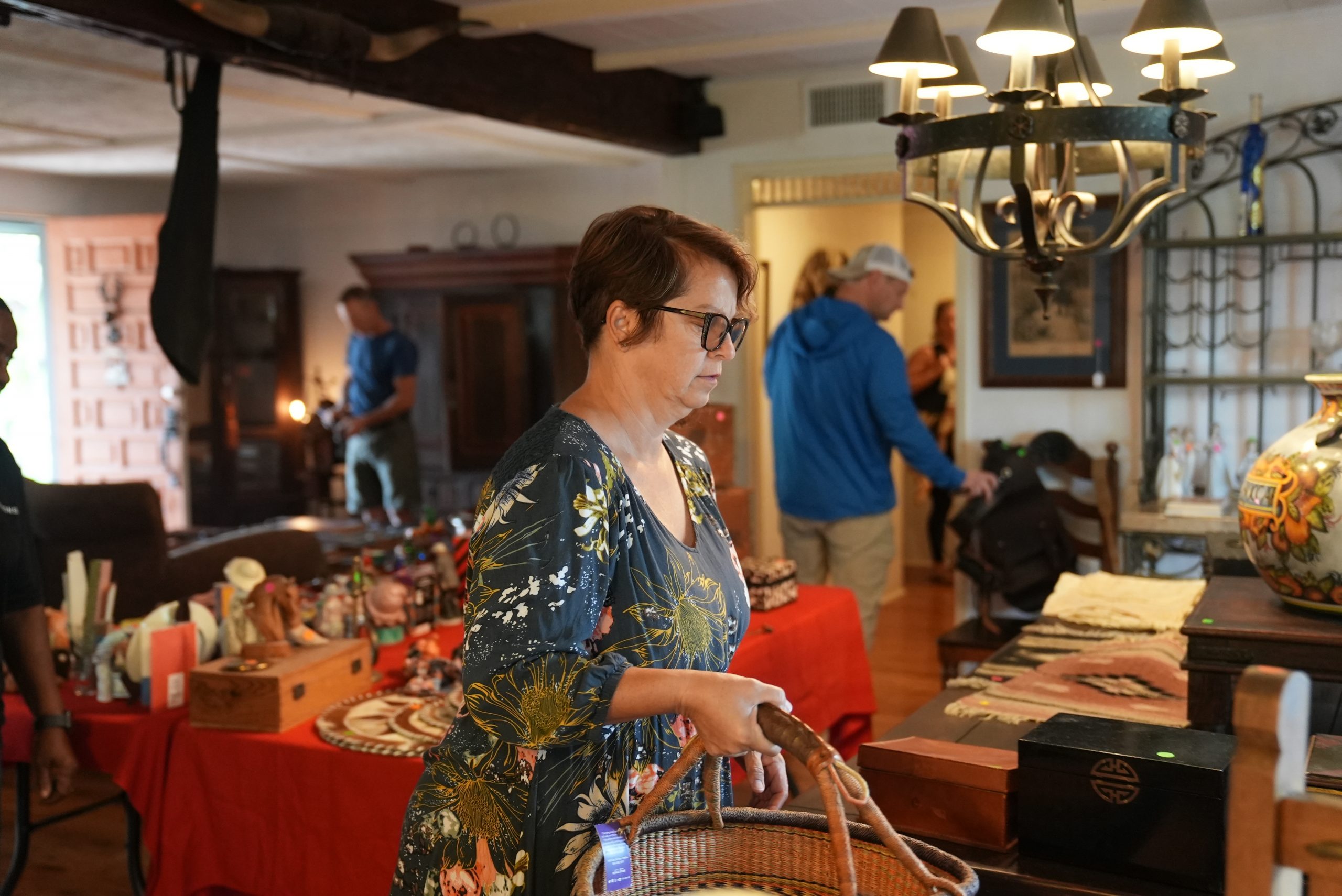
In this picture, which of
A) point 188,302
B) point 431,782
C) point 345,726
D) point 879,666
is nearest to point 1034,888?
point 431,782

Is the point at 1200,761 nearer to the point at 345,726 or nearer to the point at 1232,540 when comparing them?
the point at 1232,540

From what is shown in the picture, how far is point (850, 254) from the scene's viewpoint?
752 centimetres

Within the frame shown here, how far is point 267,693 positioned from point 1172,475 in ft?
12.7

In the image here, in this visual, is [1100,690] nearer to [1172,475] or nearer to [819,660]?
[819,660]

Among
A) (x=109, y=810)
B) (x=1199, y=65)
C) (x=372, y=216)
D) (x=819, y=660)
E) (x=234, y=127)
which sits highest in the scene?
(x=234, y=127)

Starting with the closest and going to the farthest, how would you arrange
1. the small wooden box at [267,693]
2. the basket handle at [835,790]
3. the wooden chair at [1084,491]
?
the basket handle at [835,790] < the small wooden box at [267,693] < the wooden chair at [1084,491]

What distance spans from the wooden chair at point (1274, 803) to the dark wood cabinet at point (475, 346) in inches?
278

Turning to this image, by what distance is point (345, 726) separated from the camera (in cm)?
249

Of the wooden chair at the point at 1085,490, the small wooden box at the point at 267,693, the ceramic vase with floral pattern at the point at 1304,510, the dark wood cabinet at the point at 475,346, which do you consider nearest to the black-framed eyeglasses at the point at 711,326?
the ceramic vase with floral pattern at the point at 1304,510

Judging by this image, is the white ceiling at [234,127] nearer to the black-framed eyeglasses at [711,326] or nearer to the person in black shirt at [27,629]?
the person in black shirt at [27,629]

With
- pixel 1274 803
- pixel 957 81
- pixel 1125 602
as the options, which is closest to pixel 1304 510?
pixel 1274 803

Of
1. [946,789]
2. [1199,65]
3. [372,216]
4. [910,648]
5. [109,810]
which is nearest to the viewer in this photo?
[946,789]

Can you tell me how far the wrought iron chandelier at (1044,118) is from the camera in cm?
209

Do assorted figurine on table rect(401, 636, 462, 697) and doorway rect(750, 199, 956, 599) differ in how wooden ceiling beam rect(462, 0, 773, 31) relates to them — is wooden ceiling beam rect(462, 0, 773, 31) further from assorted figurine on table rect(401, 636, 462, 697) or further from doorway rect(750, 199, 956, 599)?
assorted figurine on table rect(401, 636, 462, 697)
